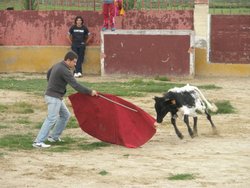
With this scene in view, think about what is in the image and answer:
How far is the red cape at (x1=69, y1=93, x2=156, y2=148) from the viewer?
1139cm

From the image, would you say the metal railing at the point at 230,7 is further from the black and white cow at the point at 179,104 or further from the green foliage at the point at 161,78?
the black and white cow at the point at 179,104

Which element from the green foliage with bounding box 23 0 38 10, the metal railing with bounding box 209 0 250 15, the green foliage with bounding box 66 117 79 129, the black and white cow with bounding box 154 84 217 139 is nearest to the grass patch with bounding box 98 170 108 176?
the black and white cow with bounding box 154 84 217 139

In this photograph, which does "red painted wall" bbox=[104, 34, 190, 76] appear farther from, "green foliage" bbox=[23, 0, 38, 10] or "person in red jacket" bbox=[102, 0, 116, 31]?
"green foliage" bbox=[23, 0, 38, 10]

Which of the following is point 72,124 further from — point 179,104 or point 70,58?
point 70,58

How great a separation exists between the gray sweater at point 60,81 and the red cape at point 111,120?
1.47ft

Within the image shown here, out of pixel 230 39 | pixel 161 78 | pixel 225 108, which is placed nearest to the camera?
Answer: pixel 225 108

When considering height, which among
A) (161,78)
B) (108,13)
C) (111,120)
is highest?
(108,13)

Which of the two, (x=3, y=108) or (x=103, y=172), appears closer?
(x=103, y=172)

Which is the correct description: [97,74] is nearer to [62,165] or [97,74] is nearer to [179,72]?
[179,72]

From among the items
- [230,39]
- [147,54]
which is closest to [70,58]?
[147,54]

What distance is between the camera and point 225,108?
14.8 meters

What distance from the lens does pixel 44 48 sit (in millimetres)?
21359

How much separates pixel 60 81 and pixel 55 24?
10.5 meters

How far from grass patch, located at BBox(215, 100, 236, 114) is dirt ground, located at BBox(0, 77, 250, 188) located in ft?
4.55
